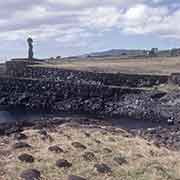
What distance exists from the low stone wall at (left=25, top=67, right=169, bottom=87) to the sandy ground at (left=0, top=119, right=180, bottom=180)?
49421 mm

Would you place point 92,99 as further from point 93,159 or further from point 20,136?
point 93,159

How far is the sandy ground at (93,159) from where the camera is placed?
22.0m

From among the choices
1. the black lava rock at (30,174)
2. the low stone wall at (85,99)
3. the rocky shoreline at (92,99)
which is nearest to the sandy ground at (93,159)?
the black lava rock at (30,174)

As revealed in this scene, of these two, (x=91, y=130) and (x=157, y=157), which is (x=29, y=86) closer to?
(x=91, y=130)

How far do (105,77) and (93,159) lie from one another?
6201cm

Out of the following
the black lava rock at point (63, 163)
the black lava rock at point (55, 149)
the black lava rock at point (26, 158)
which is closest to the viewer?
the black lava rock at point (63, 163)

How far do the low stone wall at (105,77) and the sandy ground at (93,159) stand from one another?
162 ft

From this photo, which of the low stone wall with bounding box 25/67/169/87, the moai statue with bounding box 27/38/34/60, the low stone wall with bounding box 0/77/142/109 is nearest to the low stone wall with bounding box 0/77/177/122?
the low stone wall with bounding box 0/77/142/109

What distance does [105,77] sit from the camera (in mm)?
86188

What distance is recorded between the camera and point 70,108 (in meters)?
76.5

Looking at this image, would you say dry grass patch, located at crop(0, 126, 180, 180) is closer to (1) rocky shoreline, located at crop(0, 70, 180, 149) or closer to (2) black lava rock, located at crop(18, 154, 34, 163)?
(2) black lava rock, located at crop(18, 154, 34, 163)

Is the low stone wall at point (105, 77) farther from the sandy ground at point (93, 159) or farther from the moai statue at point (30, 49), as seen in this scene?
the sandy ground at point (93, 159)

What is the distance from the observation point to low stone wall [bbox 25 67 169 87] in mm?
81125

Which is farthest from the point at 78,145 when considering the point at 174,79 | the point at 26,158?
the point at 174,79
